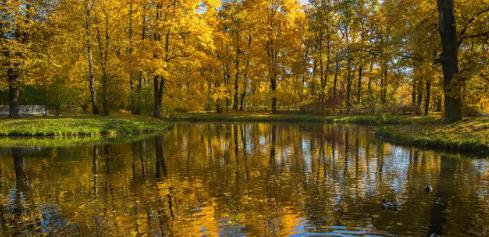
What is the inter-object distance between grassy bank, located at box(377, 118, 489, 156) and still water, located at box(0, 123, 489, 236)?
1.20 metres

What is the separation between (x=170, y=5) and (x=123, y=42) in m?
7.65

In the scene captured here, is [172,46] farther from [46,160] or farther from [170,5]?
[46,160]

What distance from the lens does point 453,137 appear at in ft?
67.8

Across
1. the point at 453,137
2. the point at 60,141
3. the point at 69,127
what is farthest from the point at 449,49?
the point at 69,127

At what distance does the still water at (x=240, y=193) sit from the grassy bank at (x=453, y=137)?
1.20m

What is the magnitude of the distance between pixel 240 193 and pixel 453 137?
545 inches

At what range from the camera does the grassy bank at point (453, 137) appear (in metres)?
19.0

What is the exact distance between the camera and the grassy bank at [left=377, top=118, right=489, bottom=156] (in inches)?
746

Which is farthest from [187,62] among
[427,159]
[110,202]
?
[110,202]

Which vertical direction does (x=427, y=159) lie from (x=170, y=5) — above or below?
below

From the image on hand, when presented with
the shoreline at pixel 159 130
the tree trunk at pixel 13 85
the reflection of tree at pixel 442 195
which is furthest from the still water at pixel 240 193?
the tree trunk at pixel 13 85

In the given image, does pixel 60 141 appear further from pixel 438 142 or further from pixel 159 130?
pixel 438 142

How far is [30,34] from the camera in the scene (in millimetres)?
32875

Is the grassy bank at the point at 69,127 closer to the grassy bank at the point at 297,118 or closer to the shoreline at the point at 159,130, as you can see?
the shoreline at the point at 159,130
